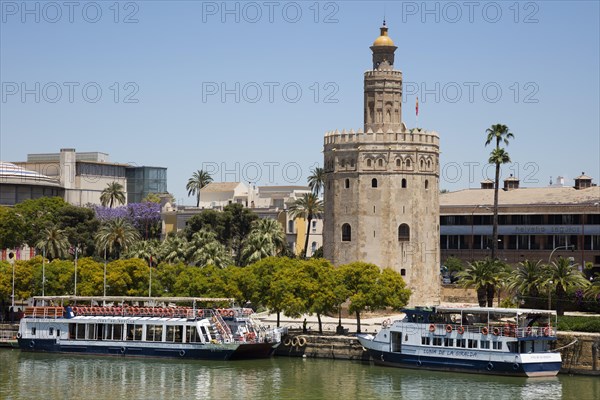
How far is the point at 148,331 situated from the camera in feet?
270

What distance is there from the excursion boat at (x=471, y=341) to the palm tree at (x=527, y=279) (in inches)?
131

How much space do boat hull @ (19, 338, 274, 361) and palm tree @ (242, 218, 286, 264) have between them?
2775 cm

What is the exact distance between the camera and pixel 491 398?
65188 mm

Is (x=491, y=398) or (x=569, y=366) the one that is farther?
(x=569, y=366)

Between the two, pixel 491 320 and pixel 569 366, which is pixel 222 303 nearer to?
pixel 491 320

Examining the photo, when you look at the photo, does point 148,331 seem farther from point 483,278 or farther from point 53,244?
point 53,244

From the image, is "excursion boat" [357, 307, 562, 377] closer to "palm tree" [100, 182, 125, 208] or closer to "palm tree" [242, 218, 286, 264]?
"palm tree" [242, 218, 286, 264]

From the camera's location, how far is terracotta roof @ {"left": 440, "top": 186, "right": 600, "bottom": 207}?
118 m

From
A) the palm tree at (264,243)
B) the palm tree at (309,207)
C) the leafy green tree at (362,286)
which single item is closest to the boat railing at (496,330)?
the leafy green tree at (362,286)

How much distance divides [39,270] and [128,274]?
24.4ft

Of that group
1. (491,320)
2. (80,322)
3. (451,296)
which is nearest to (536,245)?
(451,296)

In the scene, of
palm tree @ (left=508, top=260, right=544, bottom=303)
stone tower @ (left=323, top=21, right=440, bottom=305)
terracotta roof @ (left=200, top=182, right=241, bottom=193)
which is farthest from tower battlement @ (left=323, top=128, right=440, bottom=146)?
terracotta roof @ (left=200, top=182, right=241, bottom=193)

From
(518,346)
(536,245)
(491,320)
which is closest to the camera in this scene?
(518,346)

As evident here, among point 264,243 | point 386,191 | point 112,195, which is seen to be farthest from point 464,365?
point 112,195
